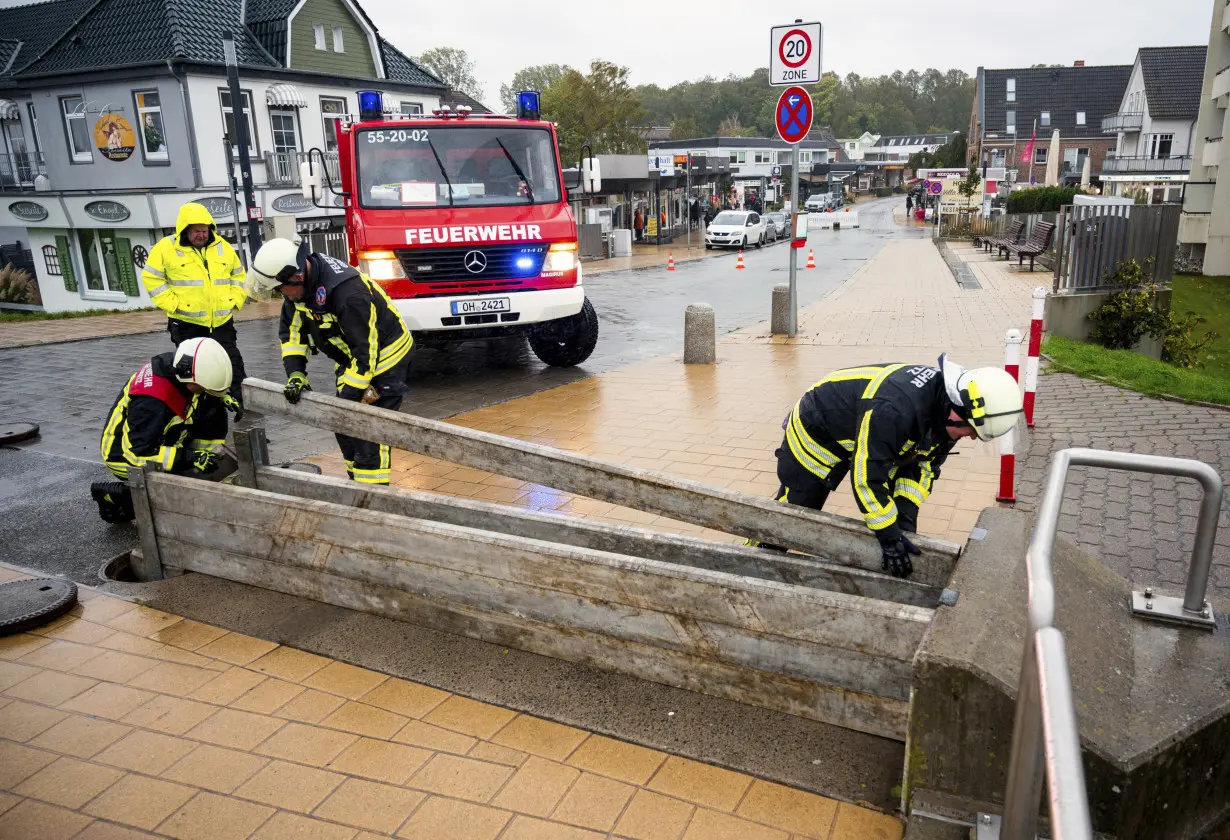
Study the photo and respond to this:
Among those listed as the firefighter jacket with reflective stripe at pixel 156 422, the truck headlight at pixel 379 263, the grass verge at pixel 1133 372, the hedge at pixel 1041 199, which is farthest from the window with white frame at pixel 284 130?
the hedge at pixel 1041 199

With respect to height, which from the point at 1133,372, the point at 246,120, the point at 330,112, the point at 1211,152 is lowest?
the point at 1133,372

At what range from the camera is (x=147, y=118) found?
23.5m

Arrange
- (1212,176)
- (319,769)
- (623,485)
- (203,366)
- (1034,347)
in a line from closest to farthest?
1. (319,769)
2. (623,485)
3. (203,366)
4. (1034,347)
5. (1212,176)

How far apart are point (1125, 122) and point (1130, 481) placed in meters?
60.8

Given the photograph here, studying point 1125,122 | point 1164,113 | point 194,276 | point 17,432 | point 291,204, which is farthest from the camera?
point 1125,122

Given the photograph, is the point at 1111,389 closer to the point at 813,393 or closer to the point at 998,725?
the point at 813,393

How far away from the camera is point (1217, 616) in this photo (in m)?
3.14

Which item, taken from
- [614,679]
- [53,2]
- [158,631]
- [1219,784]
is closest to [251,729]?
[158,631]

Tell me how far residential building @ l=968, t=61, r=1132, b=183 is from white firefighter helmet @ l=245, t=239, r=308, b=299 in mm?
66887

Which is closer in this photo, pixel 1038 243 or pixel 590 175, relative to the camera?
pixel 590 175

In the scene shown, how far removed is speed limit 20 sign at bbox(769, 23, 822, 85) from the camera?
10.3 metres

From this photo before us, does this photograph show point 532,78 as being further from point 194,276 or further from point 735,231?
point 194,276

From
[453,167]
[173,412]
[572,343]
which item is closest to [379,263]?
[453,167]

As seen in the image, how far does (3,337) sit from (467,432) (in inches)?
500
